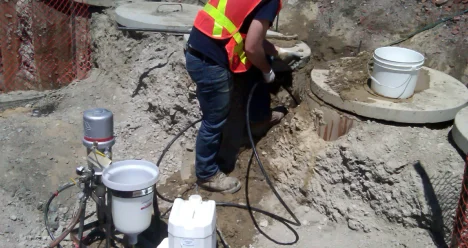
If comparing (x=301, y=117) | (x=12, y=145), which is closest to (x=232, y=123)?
(x=301, y=117)

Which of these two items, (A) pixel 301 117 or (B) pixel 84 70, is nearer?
(A) pixel 301 117

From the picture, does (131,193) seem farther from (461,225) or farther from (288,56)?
(461,225)

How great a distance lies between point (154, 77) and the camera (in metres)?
4.30

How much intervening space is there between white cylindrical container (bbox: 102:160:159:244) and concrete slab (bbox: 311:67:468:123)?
1423mm

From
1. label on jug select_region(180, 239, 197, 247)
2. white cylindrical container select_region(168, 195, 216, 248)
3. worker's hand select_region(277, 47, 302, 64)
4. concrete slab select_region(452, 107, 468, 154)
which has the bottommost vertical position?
label on jug select_region(180, 239, 197, 247)

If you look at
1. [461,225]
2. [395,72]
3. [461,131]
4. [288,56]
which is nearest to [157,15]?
[288,56]

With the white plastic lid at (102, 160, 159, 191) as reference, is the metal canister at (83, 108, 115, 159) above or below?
above

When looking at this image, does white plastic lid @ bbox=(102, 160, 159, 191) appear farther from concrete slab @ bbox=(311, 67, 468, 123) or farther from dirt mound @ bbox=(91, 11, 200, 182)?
concrete slab @ bbox=(311, 67, 468, 123)

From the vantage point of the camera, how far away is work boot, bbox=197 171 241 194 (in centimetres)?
360

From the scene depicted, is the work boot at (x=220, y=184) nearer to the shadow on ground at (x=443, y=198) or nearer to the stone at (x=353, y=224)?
the stone at (x=353, y=224)

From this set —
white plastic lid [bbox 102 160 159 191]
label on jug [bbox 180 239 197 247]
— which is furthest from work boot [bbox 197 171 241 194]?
label on jug [bbox 180 239 197 247]

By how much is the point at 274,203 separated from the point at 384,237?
810 millimetres

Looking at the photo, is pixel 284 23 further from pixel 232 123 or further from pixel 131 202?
pixel 131 202

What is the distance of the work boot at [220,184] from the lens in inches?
142
